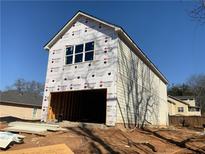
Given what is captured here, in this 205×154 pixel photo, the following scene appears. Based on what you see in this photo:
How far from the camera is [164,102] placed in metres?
26.7

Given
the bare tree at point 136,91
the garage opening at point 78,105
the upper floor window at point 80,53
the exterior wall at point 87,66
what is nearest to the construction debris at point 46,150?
Answer: the exterior wall at point 87,66

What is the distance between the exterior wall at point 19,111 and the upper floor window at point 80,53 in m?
14.3

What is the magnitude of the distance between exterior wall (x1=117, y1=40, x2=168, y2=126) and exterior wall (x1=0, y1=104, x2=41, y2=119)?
651 inches

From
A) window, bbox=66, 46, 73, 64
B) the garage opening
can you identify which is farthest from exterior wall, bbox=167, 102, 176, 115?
window, bbox=66, 46, 73, 64

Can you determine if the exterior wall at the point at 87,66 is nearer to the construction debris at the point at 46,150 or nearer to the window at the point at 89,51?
the window at the point at 89,51

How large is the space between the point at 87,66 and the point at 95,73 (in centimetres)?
94

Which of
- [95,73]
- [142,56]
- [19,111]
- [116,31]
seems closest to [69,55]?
[95,73]

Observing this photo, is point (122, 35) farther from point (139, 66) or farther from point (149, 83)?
point (149, 83)

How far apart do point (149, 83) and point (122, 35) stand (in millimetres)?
7707

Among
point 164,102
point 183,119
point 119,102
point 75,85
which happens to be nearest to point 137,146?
point 119,102

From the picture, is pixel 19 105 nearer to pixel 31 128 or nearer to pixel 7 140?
pixel 31 128

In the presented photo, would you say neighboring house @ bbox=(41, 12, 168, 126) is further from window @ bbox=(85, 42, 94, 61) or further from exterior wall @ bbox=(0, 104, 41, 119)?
exterior wall @ bbox=(0, 104, 41, 119)

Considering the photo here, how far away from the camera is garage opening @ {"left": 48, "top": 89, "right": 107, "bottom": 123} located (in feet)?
54.6

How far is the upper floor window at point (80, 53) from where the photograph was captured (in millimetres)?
15141
